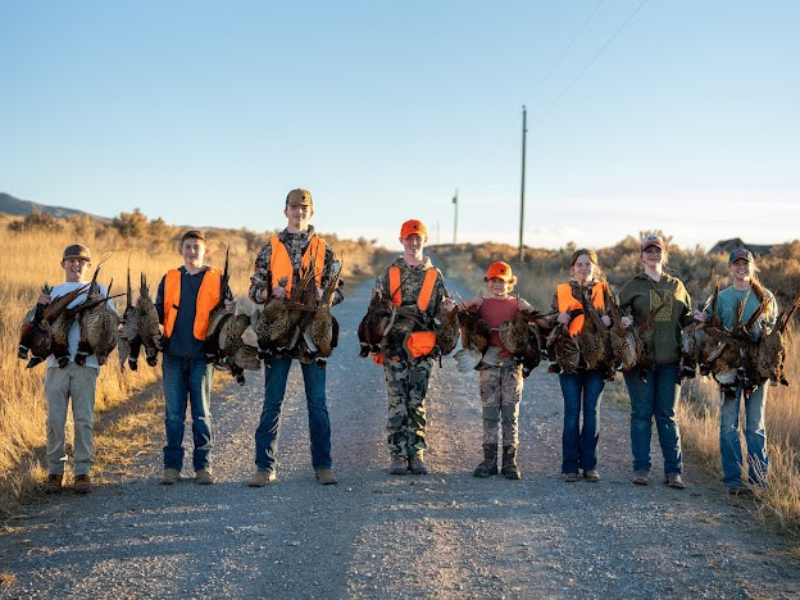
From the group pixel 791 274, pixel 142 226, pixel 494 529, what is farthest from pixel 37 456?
pixel 142 226

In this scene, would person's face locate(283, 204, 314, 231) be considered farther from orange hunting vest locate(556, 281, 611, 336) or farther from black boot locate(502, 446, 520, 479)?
black boot locate(502, 446, 520, 479)

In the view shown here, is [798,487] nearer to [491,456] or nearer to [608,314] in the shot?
[608,314]

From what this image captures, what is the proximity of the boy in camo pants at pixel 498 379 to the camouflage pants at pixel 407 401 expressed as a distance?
0.55 metres

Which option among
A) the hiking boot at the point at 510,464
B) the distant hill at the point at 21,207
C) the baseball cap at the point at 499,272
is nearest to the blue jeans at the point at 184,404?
the hiking boot at the point at 510,464

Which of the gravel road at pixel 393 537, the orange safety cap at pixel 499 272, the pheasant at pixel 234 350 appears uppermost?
the orange safety cap at pixel 499 272

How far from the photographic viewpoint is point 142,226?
31.6 metres

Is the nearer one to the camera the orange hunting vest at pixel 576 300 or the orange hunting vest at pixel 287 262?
the orange hunting vest at pixel 287 262

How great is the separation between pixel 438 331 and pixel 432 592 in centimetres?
304

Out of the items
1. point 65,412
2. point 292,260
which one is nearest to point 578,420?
point 292,260

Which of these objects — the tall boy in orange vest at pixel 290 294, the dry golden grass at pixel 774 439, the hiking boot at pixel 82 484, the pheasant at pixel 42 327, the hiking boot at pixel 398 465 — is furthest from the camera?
the hiking boot at pixel 398 465

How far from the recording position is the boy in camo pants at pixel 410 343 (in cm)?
722

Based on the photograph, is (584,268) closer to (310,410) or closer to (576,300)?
(576,300)

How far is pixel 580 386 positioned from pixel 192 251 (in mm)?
3630

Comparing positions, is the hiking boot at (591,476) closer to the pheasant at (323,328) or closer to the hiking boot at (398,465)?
the hiking boot at (398,465)
